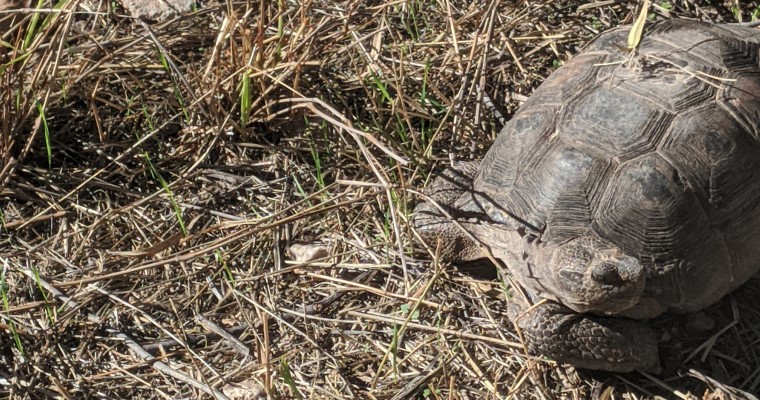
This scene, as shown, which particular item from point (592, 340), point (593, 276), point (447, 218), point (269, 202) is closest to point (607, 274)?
point (593, 276)

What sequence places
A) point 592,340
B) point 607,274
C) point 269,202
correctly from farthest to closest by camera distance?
point 269,202
point 592,340
point 607,274

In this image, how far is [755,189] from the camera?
2.70m

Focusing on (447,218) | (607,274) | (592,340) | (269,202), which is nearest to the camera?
(607,274)

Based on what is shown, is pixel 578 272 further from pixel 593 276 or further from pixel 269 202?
pixel 269 202

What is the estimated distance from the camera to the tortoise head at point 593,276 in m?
2.56

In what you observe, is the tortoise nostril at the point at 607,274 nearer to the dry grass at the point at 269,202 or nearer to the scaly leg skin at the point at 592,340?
the scaly leg skin at the point at 592,340

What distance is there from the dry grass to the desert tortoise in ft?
0.62

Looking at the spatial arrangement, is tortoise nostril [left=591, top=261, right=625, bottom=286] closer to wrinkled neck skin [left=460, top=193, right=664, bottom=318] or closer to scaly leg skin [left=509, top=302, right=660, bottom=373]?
wrinkled neck skin [left=460, top=193, right=664, bottom=318]

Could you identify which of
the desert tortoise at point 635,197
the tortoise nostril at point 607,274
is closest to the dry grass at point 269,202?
the desert tortoise at point 635,197

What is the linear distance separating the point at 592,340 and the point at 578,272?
A: 0.22 meters

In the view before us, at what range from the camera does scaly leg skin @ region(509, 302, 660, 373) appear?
105 inches

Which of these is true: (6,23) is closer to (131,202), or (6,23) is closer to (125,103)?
(125,103)

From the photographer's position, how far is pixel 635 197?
8.57 ft

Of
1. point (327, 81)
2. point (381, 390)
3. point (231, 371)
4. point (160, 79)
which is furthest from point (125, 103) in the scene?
point (381, 390)
